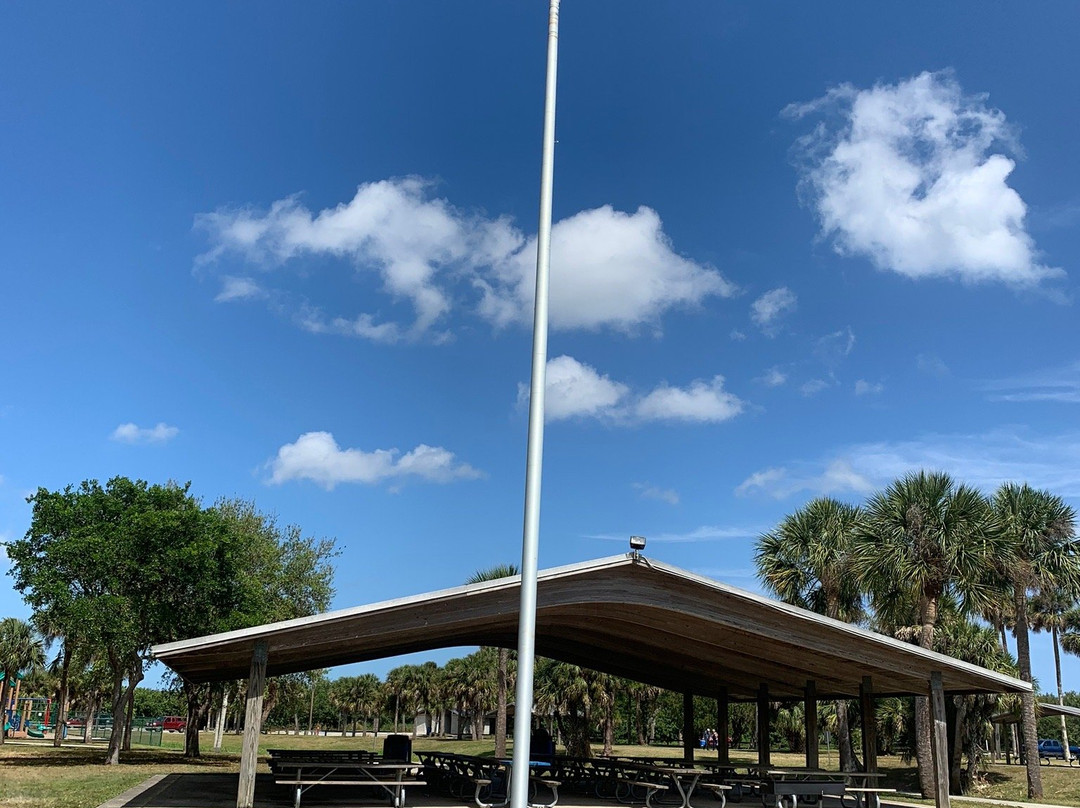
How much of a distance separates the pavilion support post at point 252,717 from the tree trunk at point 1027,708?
2116 centimetres

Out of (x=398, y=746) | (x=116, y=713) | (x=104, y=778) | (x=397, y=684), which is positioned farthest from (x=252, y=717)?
(x=397, y=684)

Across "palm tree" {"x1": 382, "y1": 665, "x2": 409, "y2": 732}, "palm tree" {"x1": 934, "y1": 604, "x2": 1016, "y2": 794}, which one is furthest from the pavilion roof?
"palm tree" {"x1": 382, "y1": 665, "x2": 409, "y2": 732}

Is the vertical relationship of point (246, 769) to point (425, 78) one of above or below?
below

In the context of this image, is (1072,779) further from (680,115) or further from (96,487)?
(96,487)

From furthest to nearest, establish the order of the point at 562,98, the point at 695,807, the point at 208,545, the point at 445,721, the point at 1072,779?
the point at 445,721
the point at 1072,779
the point at 208,545
the point at 695,807
the point at 562,98

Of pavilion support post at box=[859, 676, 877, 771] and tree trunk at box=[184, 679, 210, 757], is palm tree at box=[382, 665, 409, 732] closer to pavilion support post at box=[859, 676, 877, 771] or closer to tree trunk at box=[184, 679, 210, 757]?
tree trunk at box=[184, 679, 210, 757]

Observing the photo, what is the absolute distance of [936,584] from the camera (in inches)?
942

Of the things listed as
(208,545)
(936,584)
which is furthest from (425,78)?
(936,584)

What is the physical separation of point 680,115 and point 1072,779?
2497 cm

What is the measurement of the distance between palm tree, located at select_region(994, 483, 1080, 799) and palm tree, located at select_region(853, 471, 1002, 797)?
2.87 ft

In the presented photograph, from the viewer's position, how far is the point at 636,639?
16719 millimetres

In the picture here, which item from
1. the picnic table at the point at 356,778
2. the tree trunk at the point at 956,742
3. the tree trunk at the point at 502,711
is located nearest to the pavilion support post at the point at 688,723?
the tree trunk at the point at 502,711

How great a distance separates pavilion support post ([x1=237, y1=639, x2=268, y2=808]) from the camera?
11430 mm

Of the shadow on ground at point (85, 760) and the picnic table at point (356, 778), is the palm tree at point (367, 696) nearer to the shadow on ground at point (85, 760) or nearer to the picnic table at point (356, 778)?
the shadow on ground at point (85, 760)
